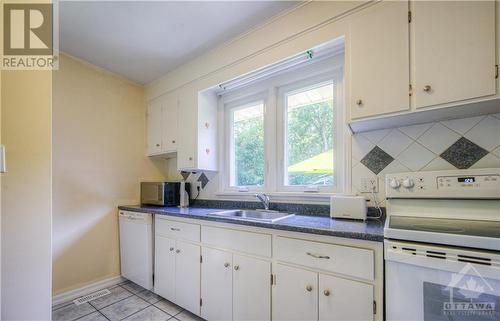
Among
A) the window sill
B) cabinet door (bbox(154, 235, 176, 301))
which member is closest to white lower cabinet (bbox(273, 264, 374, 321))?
the window sill

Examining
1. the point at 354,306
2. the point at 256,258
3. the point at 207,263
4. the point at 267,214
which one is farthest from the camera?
the point at 267,214

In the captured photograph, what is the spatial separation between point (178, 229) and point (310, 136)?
1.45 meters

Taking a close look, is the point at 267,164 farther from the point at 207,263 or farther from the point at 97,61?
the point at 97,61

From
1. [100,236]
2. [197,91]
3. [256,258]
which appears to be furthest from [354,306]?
[100,236]

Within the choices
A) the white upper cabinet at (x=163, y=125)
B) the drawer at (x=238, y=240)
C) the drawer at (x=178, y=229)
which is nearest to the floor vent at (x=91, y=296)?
the drawer at (x=178, y=229)

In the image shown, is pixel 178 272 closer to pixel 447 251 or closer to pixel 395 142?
pixel 447 251

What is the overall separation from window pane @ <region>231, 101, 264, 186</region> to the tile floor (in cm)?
131

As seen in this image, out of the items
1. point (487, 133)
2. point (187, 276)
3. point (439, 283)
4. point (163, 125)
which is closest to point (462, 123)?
point (487, 133)

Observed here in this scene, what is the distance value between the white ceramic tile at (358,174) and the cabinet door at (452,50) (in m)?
0.58

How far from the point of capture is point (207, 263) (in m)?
1.82

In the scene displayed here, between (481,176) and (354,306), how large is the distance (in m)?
0.93

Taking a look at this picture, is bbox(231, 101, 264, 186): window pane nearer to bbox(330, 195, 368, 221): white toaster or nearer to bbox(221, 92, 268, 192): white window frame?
bbox(221, 92, 268, 192): white window frame

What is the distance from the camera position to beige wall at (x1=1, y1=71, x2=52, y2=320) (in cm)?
101

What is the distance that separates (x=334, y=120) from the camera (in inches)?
76.9
